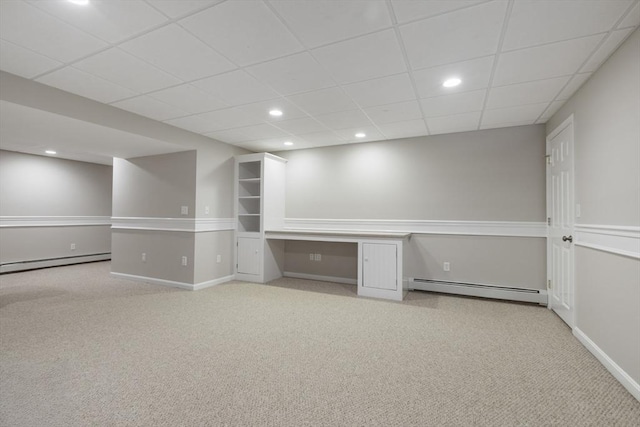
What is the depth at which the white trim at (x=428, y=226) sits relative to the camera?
3914 millimetres

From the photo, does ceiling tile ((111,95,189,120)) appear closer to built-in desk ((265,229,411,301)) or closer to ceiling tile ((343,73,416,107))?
ceiling tile ((343,73,416,107))

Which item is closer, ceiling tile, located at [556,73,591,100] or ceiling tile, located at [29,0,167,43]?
ceiling tile, located at [29,0,167,43]

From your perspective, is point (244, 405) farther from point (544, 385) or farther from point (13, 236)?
point (13, 236)

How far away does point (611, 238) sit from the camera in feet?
7.10

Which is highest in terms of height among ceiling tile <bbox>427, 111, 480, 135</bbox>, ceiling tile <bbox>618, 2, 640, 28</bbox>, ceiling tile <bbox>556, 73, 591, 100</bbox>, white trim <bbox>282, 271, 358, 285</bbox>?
ceiling tile <bbox>427, 111, 480, 135</bbox>

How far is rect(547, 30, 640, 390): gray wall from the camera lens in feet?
6.27

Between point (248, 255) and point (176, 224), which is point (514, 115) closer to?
point (248, 255)

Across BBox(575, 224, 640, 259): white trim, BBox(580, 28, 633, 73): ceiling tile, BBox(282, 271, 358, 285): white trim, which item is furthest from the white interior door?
BBox(282, 271, 358, 285): white trim

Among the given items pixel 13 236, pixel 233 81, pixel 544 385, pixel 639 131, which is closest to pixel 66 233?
pixel 13 236

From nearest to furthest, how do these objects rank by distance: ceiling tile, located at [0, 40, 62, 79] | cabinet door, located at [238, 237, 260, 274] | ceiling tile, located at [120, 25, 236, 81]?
ceiling tile, located at [120, 25, 236, 81], ceiling tile, located at [0, 40, 62, 79], cabinet door, located at [238, 237, 260, 274]

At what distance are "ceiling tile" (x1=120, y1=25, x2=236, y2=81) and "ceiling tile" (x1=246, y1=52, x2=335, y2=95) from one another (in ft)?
0.91

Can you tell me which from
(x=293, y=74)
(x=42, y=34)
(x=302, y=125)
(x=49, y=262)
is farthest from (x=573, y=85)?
(x=49, y=262)

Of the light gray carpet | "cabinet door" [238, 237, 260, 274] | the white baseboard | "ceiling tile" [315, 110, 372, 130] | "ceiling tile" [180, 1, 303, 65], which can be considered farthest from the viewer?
the white baseboard

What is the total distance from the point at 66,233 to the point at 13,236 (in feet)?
2.79
